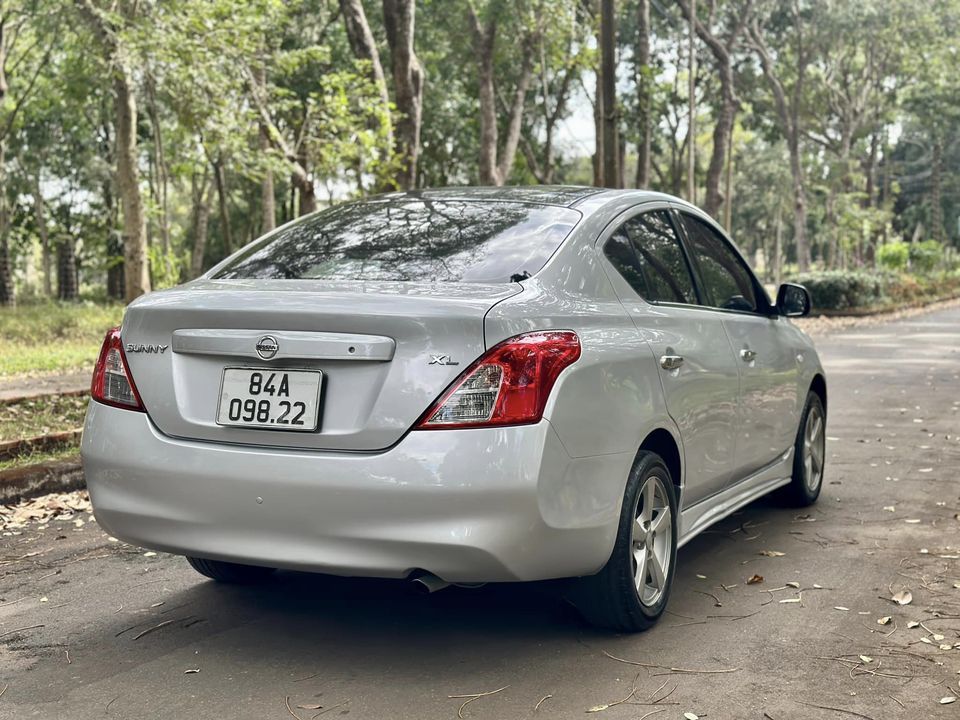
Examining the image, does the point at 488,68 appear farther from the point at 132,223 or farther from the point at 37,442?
the point at 37,442

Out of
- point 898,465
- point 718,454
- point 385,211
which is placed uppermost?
point 385,211

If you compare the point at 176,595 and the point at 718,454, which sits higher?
the point at 718,454

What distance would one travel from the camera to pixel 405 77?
54.9 ft

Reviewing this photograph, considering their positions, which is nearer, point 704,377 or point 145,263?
point 704,377

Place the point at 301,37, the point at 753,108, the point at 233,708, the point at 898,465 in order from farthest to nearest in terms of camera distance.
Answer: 1. the point at 753,108
2. the point at 301,37
3. the point at 898,465
4. the point at 233,708

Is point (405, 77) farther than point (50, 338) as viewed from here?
No

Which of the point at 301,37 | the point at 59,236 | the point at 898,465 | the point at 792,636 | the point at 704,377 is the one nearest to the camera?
the point at 792,636

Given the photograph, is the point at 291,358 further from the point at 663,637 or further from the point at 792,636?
the point at 792,636

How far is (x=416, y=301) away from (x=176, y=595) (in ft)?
6.17

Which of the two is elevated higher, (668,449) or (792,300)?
(792,300)

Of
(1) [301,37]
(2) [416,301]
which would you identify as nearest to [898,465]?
(2) [416,301]

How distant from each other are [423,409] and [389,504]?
30cm

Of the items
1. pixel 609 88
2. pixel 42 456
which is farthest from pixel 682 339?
pixel 609 88

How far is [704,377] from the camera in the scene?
476cm
